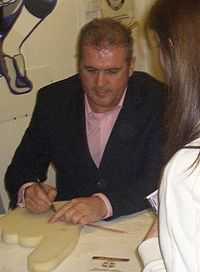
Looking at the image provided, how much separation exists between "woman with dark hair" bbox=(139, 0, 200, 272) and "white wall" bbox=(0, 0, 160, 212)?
1.31m

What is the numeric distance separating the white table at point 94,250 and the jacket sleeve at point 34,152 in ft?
1.82

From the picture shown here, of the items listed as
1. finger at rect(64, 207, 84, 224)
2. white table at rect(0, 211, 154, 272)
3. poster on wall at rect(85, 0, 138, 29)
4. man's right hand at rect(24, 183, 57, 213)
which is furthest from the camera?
poster on wall at rect(85, 0, 138, 29)

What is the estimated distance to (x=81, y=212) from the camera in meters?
1.50

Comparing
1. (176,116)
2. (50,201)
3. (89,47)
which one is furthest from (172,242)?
(89,47)

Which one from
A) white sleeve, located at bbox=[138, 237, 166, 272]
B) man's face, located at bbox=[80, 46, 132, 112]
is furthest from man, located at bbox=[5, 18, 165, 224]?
white sleeve, located at bbox=[138, 237, 166, 272]

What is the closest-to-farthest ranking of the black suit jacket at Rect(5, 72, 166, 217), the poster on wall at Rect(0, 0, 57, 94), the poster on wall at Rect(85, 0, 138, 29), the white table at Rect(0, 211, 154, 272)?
the white table at Rect(0, 211, 154, 272) → the black suit jacket at Rect(5, 72, 166, 217) → the poster on wall at Rect(0, 0, 57, 94) → the poster on wall at Rect(85, 0, 138, 29)

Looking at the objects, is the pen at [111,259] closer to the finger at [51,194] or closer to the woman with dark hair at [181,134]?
the woman with dark hair at [181,134]

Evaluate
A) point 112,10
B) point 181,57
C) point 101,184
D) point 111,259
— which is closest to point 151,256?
point 111,259

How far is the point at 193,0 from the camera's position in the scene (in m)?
0.92

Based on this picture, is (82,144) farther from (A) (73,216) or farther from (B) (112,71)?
(A) (73,216)

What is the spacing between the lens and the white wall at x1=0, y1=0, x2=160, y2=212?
7.26 feet

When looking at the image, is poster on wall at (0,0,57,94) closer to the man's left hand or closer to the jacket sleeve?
the jacket sleeve

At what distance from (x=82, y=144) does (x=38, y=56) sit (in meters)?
0.60

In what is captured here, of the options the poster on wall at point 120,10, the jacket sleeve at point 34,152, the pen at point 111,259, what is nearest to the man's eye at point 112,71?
the jacket sleeve at point 34,152
